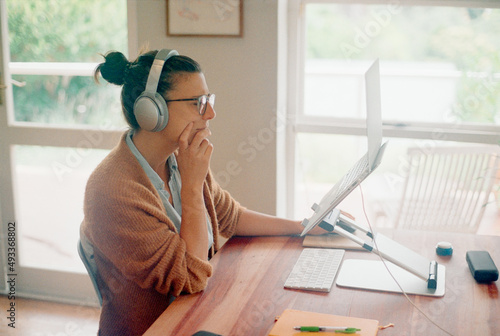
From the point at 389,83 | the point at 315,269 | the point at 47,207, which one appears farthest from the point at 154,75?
the point at 47,207

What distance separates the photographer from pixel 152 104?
4.56 ft

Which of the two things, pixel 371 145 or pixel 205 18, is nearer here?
pixel 371 145

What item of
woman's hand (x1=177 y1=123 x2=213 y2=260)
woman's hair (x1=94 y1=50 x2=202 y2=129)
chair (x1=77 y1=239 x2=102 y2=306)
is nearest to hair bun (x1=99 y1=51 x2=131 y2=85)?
woman's hair (x1=94 y1=50 x2=202 y2=129)

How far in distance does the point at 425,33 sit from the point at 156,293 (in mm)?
1674

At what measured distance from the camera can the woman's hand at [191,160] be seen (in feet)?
4.77

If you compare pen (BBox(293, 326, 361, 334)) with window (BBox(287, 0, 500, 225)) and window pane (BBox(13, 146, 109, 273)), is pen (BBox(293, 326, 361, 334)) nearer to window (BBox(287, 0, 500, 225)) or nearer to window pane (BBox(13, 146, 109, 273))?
window (BBox(287, 0, 500, 225))

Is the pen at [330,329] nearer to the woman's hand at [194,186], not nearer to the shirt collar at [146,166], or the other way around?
the woman's hand at [194,186]

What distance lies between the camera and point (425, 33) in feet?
7.83

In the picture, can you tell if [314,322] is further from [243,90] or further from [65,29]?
[65,29]

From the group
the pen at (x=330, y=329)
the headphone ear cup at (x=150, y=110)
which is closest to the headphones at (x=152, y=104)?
the headphone ear cup at (x=150, y=110)

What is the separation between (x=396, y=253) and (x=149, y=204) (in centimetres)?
65

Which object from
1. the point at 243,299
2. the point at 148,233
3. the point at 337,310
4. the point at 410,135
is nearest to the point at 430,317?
the point at 337,310

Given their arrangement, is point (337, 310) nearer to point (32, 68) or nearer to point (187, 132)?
point (187, 132)

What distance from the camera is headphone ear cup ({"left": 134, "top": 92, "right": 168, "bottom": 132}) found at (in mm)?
1391
